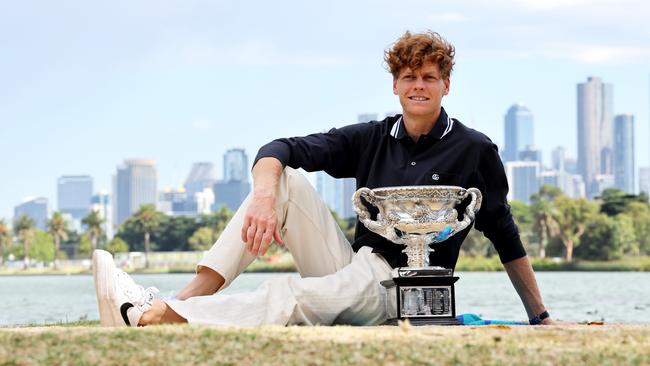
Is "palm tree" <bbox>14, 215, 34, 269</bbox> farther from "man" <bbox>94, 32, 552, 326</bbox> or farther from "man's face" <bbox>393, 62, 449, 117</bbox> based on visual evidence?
"man's face" <bbox>393, 62, 449, 117</bbox>

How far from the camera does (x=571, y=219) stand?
3196 inches

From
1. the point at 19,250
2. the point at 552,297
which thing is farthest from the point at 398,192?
the point at 19,250

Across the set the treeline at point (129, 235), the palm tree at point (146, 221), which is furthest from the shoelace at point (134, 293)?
the palm tree at point (146, 221)

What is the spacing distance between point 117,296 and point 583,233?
7817cm

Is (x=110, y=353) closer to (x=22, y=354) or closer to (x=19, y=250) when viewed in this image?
(x=22, y=354)

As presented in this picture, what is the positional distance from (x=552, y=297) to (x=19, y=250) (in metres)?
83.9

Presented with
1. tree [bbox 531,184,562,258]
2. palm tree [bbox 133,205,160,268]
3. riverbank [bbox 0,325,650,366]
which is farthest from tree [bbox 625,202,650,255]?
riverbank [bbox 0,325,650,366]

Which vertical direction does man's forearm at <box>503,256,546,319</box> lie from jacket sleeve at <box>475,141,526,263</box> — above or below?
below

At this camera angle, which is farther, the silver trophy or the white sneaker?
the silver trophy

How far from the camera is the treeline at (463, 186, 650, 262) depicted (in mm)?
79375

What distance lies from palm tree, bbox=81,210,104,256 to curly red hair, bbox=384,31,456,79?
9387cm

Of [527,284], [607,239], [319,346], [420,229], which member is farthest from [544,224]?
[319,346]

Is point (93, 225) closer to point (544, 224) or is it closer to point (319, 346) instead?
point (544, 224)

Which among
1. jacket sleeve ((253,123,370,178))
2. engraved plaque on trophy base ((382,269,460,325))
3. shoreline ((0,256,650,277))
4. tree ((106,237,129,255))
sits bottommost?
shoreline ((0,256,650,277))
